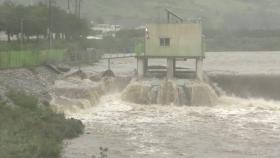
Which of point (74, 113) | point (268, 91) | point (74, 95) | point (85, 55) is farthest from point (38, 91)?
point (85, 55)

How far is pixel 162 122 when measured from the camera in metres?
31.6

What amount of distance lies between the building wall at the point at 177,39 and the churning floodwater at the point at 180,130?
426 centimetres

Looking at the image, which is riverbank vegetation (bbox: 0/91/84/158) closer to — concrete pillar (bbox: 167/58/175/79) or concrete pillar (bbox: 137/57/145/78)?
concrete pillar (bbox: 167/58/175/79)

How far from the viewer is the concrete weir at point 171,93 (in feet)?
129

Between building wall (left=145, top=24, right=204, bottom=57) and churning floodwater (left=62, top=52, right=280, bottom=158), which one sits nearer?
churning floodwater (left=62, top=52, right=280, bottom=158)

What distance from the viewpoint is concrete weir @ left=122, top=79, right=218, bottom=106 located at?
39.3 m

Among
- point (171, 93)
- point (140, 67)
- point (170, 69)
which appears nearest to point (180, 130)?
point (171, 93)

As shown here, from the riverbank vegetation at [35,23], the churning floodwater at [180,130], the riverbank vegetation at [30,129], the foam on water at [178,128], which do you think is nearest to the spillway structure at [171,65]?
the churning floodwater at [180,130]

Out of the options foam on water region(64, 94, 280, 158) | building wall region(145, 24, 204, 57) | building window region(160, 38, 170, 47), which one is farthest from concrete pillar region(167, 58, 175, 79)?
foam on water region(64, 94, 280, 158)

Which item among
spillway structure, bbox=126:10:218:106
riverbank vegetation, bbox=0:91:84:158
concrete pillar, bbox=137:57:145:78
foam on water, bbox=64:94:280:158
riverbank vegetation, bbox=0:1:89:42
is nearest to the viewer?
riverbank vegetation, bbox=0:91:84:158

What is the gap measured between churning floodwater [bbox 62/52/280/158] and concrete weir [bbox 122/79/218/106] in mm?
804

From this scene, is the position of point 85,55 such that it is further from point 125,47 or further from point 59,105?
point 125,47

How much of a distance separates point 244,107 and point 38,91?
1365cm

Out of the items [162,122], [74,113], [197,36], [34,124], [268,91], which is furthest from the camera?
[268,91]
